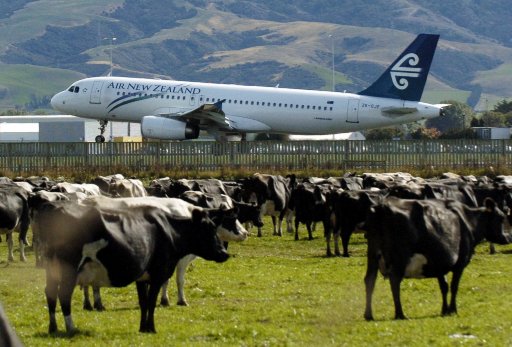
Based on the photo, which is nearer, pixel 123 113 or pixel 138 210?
pixel 138 210

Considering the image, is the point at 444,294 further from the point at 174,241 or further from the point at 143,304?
the point at 143,304

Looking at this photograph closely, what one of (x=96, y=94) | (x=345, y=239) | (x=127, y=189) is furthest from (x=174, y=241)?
(x=96, y=94)

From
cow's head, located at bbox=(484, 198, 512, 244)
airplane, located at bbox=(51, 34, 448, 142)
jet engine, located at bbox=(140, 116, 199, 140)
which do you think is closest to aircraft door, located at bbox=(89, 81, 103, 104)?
airplane, located at bbox=(51, 34, 448, 142)

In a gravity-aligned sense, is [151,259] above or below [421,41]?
below

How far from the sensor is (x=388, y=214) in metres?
17.8

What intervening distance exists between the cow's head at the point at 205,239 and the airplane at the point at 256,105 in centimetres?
4490

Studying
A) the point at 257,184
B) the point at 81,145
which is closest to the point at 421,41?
the point at 81,145

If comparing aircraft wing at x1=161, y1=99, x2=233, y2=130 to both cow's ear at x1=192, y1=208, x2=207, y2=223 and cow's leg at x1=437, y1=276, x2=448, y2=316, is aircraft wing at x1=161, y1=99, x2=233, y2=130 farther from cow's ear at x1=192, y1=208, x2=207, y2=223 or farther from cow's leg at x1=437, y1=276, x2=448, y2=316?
cow's ear at x1=192, y1=208, x2=207, y2=223

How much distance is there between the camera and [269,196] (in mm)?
35062

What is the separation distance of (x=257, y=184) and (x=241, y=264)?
9571mm

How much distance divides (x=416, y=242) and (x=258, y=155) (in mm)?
37470

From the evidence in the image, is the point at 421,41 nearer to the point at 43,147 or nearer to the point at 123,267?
the point at 43,147

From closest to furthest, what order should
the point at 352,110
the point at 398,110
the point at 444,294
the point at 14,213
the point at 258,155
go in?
the point at 444,294 < the point at 14,213 < the point at 258,155 < the point at 352,110 < the point at 398,110

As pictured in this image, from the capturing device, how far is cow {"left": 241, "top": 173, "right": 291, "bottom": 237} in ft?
115
